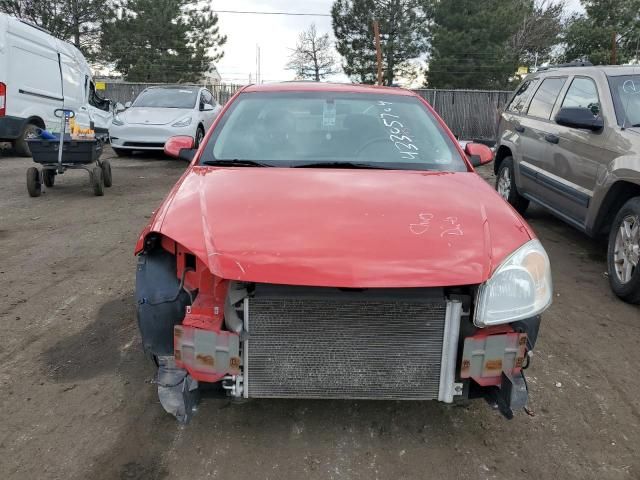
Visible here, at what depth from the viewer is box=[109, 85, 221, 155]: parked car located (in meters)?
11.6

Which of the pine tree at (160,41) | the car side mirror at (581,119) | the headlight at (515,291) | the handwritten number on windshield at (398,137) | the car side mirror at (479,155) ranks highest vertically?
the pine tree at (160,41)

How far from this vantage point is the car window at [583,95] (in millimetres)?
5148

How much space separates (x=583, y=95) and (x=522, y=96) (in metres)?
1.71

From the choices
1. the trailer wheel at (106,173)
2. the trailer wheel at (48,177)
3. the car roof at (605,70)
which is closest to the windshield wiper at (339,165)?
the car roof at (605,70)

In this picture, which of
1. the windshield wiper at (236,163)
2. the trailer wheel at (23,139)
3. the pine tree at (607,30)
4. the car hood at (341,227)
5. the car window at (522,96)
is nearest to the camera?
the car hood at (341,227)

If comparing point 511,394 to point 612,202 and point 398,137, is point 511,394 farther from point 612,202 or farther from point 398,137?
point 612,202

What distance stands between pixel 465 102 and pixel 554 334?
20.4 metres

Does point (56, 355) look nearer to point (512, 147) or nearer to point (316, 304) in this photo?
point (316, 304)

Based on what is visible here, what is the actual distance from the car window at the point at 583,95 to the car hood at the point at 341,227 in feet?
9.49

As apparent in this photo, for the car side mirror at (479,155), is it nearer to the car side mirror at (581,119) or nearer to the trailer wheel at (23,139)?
the car side mirror at (581,119)

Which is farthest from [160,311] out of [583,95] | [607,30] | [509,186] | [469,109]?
[607,30]

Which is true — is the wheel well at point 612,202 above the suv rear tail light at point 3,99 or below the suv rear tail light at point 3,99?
below

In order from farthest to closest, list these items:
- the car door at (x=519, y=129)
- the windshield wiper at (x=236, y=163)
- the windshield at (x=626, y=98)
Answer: the car door at (x=519, y=129) < the windshield at (x=626, y=98) < the windshield wiper at (x=236, y=163)

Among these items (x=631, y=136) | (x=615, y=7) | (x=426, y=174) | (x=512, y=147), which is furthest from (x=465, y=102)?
(x=426, y=174)
